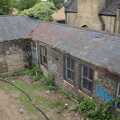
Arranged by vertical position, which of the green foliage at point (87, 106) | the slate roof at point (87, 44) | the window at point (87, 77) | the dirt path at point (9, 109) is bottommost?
the dirt path at point (9, 109)

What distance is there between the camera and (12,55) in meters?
16.2

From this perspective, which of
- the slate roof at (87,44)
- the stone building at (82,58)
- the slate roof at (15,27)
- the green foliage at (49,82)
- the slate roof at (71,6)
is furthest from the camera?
the slate roof at (71,6)

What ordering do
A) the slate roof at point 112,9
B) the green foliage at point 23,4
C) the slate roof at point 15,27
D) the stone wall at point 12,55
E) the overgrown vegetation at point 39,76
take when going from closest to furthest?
the overgrown vegetation at point 39,76
the stone wall at point 12,55
the slate roof at point 15,27
the slate roof at point 112,9
the green foliage at point 23,4

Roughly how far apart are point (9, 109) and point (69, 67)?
4258 mm

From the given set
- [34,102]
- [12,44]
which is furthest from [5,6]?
[34,102]

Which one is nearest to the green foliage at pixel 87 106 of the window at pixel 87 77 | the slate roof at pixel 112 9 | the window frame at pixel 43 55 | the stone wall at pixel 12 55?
the window at pixel 87 77

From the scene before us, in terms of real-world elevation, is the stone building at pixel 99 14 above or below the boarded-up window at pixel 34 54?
above

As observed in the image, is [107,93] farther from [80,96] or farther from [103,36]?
[103,36]

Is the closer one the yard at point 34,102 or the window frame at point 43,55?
the yard at point 34,102

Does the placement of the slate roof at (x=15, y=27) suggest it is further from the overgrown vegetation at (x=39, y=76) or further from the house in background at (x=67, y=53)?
the overgrown vegetation at (x=39, y=76)

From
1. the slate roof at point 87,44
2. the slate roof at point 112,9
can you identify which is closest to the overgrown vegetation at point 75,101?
the slate roof at point 87,44

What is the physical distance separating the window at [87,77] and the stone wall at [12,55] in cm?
690

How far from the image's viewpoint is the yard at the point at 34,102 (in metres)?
11.2

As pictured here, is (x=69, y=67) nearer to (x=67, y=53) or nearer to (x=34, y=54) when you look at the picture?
(x=67, y=53)
